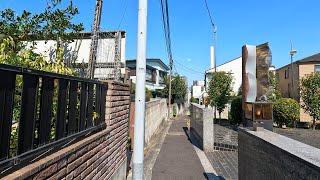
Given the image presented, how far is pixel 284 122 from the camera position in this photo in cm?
1488

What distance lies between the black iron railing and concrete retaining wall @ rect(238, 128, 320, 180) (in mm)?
2304

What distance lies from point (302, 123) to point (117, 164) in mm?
21472

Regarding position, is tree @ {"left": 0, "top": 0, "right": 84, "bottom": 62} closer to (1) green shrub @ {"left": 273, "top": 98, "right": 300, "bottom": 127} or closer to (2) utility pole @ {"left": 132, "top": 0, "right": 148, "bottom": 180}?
(2) utility pole @ {"left": 132, "top": 0, "right": 148, "bottom": 180}

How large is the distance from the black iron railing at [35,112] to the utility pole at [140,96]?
0.69 metres

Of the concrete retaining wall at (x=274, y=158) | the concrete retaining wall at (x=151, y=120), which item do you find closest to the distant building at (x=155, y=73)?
the concrete retaining wall at (x=151, y=120)

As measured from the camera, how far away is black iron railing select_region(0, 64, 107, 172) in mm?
1816

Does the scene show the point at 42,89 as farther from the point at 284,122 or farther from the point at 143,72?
the point at 284,122

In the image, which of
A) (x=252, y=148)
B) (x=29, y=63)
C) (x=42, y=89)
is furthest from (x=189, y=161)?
(x=42, y=89)

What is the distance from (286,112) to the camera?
14555mm

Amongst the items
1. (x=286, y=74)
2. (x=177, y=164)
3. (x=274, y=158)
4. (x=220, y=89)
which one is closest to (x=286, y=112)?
(x=220, y=89)

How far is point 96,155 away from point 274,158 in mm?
2324

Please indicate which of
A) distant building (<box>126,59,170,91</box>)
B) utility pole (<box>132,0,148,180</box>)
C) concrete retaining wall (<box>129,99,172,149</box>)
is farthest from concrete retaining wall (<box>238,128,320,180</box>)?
distant building (<box>126,59,170,91</box>)

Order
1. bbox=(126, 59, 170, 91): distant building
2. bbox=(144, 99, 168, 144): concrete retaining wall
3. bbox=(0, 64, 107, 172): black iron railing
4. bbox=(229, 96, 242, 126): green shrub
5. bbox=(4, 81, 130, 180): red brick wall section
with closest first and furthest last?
bbox=(0, 64, 107, 172): black iron railing, bbox=(4, 81, 130, 180): red brick wall section, bbox=(144, 99, 168, 144): concrete retaining wall, bbox=(229, 96, 242, 126): green shrub, bbox=(126, 59, 170, 91): distant building

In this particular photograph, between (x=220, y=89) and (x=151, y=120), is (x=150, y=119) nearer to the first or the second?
(x=151, y=120)
